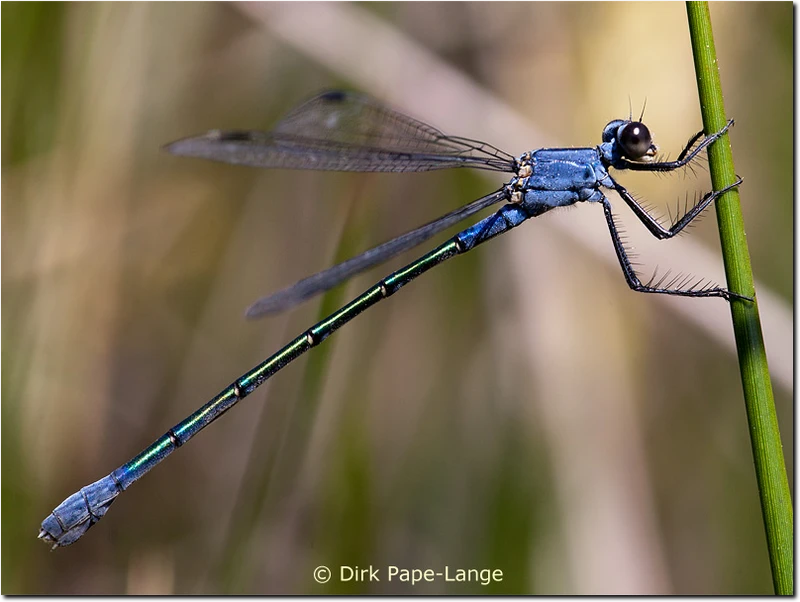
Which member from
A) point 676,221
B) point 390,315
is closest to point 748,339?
point 676,221

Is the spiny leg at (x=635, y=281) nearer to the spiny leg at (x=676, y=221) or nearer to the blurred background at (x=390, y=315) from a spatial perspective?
the spiny leg at (x=676, y=221)

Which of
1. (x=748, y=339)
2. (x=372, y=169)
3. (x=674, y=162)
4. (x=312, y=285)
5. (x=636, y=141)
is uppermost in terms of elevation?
(x=372, y=169)

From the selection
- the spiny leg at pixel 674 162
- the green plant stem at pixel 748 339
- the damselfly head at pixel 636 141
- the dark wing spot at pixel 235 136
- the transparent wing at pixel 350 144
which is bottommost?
the green plant stem at pixel 748 339

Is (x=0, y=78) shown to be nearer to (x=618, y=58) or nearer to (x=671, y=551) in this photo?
(x=618, y=58)

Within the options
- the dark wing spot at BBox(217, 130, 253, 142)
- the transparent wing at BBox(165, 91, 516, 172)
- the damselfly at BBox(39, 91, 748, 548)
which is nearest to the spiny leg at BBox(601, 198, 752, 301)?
the damselfly at BBox(39, 91, 748, 548)

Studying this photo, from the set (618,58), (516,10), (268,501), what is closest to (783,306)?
(618,58)

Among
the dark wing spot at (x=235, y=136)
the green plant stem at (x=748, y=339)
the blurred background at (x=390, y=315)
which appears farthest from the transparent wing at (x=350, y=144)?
the green plant stem at (x=748, y=339)

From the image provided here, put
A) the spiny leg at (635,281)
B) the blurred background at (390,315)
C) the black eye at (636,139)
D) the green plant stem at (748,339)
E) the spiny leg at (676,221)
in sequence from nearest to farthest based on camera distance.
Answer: the green plant stem at (748,339)
the spiny leg at (676,221)
the spiny leg at (635,281)
the black eye at (636,139)
the blurred background at (390,315)

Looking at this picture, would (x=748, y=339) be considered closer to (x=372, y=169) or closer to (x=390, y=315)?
(x=372, y=169)

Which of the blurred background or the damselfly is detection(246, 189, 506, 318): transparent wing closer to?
the damselfly
